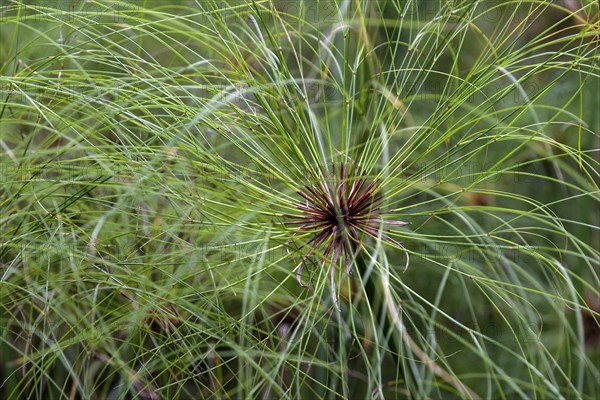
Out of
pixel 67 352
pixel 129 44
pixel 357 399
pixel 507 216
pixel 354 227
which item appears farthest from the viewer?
pixel 129 44

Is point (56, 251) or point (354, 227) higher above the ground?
point (354, 227)

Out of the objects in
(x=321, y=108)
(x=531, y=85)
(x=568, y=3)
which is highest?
(x=568, y=3)

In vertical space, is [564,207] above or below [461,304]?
above

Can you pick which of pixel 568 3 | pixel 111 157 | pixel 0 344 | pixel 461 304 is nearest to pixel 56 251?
pixel 111 157

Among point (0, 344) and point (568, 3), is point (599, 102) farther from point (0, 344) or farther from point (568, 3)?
point (0, 344)

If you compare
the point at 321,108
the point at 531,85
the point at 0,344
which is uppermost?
the point at 531,85

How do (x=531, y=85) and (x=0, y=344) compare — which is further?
(x=531, y=85)

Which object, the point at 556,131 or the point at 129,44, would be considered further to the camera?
the point at 129,44

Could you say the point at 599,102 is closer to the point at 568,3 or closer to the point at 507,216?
the point at 568,3

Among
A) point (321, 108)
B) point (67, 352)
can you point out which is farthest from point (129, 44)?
point (67, 352)

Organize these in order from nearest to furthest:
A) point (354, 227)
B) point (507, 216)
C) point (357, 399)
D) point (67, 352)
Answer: point (354, 227) → point (67, 352) → point (357, 399) → point (507, 216)
